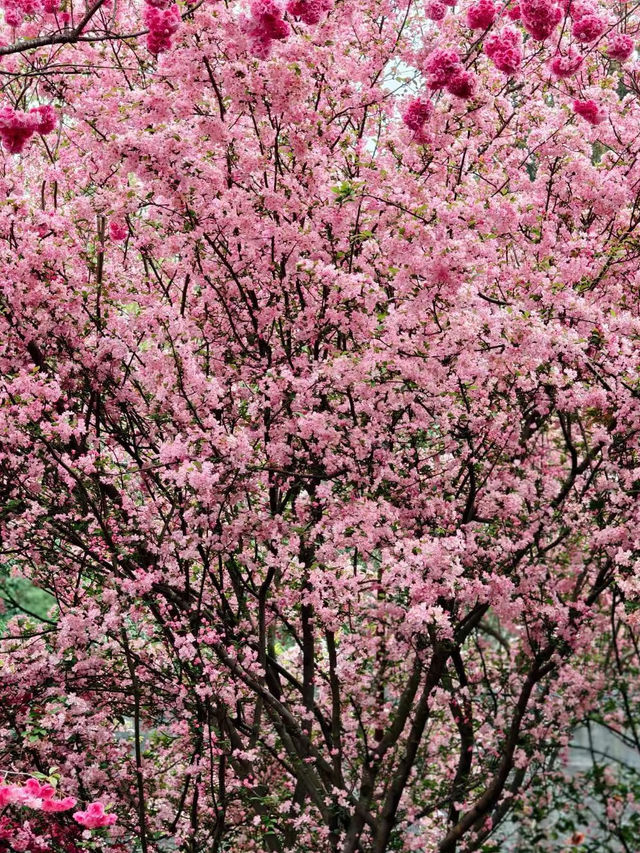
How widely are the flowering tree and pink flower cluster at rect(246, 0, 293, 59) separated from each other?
0.01m

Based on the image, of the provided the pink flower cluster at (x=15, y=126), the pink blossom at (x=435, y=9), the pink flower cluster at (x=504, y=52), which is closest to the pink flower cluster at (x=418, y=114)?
the pink flower cluster at (x=504, y=52)

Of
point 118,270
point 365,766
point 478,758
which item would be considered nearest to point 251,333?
point 118,270

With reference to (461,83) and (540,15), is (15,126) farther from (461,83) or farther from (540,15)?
(540,15)

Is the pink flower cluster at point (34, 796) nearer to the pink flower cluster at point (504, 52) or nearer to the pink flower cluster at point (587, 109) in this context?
the pink flower cluster at point (504, 52)

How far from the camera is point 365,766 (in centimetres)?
706

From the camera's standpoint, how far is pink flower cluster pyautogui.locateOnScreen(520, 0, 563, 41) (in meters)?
4.59

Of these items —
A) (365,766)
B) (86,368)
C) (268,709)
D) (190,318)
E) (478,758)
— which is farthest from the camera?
A: (478,758)

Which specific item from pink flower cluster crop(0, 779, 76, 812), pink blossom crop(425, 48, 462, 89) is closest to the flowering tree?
pink blossom crop(425, 48, 462, 89)

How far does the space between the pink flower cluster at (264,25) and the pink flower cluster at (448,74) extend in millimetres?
829

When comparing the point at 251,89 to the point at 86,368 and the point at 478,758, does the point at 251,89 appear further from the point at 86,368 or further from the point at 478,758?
the point at 478,758

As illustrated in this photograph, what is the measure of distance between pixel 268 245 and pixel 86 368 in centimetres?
138

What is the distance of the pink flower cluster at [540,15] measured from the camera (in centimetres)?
459

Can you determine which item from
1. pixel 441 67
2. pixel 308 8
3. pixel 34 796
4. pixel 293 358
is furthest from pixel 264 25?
pixel 34 796

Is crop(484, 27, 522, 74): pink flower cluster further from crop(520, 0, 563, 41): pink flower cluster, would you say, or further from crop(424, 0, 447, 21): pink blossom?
crop(424, 0, 447, 21): pink blossom
